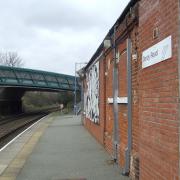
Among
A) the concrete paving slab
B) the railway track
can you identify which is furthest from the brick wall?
the railway track

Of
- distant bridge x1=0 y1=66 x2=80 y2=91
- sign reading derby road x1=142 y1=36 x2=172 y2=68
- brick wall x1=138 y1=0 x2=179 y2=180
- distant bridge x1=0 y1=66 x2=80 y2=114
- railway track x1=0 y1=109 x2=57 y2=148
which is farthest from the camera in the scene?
distant bridge x1=0 y1=66 x2=80 y2=114

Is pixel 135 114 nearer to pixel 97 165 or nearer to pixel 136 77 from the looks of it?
pixel 136 77

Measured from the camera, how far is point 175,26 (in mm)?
6430

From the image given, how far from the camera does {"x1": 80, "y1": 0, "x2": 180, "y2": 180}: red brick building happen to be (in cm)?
657

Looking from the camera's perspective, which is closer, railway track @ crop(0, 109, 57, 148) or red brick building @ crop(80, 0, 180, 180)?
red brick building @ crop(80, 0, 180, 180)

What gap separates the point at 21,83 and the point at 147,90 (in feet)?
200

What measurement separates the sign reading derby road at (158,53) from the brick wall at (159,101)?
74mm

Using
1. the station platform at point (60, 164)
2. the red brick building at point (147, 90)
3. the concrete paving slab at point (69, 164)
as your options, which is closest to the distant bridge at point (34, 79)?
the station platform at point (60, 164)

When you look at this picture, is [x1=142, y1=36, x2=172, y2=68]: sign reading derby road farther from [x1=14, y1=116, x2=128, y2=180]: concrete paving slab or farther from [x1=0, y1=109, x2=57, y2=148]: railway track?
[x1=0, y1=109, x2=57, y2=148]: railway track

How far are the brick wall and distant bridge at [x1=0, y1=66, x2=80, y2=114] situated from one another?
55875 millimetres

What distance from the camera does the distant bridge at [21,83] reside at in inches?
2598

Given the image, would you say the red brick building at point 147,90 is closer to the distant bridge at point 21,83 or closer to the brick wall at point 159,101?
the brick wall at point 159,101

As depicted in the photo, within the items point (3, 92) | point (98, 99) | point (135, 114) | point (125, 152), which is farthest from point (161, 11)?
point (3, 92)

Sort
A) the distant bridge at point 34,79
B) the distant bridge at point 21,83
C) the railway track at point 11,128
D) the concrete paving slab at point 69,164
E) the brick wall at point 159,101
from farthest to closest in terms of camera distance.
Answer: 1. the distant bridge at point 21,83
2. the distant bridge at point 34,79
3. the railway track at point 11,128
4. the concrete paving slab at point 69,164
5. the brick wall at point 159,101
